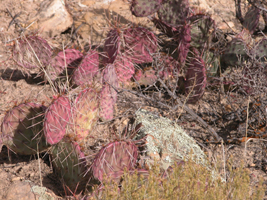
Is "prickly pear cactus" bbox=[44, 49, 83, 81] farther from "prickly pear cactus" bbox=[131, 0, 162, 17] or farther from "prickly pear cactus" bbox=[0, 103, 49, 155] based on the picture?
"prickly pear cactus" bbox=[131, 0, 162, 17]

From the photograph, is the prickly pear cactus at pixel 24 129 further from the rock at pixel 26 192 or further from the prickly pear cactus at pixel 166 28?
the prickly pear cactus at pixel 166 28

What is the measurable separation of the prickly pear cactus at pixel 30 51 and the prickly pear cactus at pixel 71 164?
104cm

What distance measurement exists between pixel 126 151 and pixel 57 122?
0.51m

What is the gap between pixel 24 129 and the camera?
7.79 feet

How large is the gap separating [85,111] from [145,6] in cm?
146

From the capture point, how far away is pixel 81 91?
228 centimetres

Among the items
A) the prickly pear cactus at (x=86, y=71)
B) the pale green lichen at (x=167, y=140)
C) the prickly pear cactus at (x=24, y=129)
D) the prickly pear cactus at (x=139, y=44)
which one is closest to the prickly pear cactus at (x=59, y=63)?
the prickly pear cactus at (x=86, y=71)

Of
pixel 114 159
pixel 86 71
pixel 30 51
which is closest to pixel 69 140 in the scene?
pixel 114 159

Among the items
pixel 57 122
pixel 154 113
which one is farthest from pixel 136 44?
pixel 57 122

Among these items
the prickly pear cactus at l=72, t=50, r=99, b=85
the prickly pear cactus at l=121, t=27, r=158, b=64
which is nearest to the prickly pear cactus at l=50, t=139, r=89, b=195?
the prickly pear cactus at l=72, t=50, r=99, b=85

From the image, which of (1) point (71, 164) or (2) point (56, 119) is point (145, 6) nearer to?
(2) point (56, 119)

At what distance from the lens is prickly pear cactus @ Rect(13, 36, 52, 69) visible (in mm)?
2934

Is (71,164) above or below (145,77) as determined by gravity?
below

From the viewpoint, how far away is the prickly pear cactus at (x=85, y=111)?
2.26m
